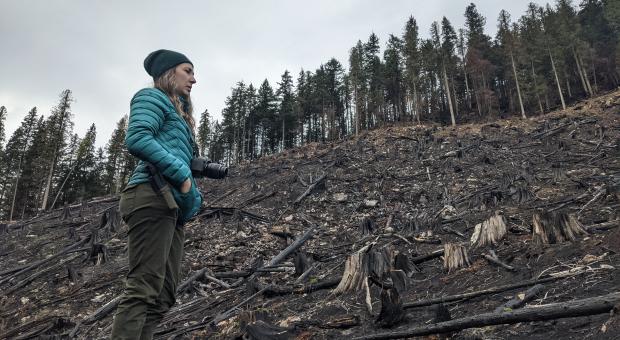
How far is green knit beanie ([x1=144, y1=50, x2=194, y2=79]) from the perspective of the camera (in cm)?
324

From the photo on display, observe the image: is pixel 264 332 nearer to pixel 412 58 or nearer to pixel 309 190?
pixel 309 190

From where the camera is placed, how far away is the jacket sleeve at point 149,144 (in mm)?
2691

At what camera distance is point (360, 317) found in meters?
3.99

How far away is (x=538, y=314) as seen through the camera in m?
2.56

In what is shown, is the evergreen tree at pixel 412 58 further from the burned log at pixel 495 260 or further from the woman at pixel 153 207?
the woman at pixel 153 207

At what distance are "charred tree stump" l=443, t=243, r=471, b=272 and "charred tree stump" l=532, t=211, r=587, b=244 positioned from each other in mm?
945

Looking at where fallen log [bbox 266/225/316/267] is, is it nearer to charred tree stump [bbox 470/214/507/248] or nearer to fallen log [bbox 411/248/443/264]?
fallen log [bbox 411/248/443/264]

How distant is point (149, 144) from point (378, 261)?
3457 millimetres

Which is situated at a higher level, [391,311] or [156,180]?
[156,180]

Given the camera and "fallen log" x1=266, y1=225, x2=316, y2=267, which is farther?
"fallen log" x1=266, y1=225, x2=316, y2=267

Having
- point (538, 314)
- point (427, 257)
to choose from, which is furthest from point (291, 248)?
point (538, 314)

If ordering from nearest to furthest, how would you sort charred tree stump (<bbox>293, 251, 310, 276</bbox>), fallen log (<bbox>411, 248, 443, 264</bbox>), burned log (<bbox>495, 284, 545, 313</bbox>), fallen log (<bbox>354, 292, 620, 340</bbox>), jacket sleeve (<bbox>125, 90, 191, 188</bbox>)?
fallen log (<bbox>354, 292, 620, 340</bbox>), jacket sleeve (<bbox>125, 90, 191, 188</bbox>), burned log (<bbox>495, 284, 545, 313</bbox>), fallen log (<bbox>411, 248, 443, 264</bbox>), charred tree stump (<bbox>293, 251, 310, 276</bbox>)

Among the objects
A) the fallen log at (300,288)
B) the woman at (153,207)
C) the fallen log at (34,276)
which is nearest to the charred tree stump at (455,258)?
the fallen log at (300,288)

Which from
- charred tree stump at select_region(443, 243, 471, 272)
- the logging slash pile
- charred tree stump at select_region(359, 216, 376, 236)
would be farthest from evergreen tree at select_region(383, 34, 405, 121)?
charred tree stump at select_region(443, 243, 471, 272)
